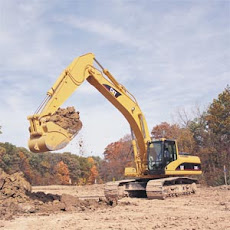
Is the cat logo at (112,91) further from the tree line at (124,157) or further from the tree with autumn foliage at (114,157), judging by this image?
the tree with autumn foliage at (114,157)

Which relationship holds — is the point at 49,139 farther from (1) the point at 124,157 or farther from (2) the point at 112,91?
(1) the point at 124,157

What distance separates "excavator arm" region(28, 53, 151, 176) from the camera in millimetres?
10367

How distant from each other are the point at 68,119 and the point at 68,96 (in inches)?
36.0

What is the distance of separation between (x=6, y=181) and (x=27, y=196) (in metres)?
1.06

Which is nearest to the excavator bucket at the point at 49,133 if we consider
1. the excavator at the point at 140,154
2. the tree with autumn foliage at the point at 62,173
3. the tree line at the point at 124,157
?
the excavator at the point at 140,154

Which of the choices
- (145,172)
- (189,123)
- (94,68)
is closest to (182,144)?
(189,123)

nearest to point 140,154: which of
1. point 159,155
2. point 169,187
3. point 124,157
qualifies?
point 159,155

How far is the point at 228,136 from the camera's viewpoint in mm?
35844

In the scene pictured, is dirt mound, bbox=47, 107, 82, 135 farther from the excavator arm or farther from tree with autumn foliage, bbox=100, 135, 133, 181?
tree with autumn foliage, bbox=100, 135, 133, 181

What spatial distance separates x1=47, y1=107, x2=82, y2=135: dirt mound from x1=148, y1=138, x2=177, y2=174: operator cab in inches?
173

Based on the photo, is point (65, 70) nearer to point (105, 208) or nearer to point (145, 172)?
point (105, 208)

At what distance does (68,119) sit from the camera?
1130 cm

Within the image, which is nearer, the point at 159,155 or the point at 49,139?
the point at 49,139

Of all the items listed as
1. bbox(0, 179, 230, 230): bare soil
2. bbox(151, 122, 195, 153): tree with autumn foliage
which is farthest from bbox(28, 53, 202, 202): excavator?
bbox(151, 122, 195, 153): tree with autumn foliage
